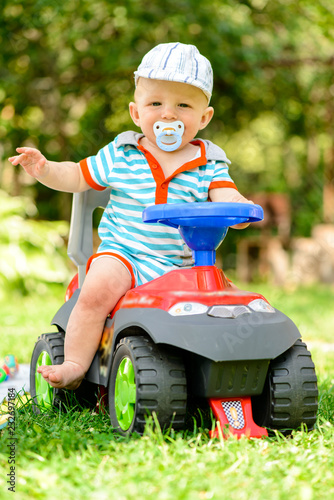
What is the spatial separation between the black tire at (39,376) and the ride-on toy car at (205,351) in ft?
0.92

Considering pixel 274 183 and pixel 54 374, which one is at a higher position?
pixel 274 183

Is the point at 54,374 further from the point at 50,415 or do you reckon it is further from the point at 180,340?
the point at 180,340

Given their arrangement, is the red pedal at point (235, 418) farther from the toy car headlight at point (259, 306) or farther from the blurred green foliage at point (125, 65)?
the blurred green foliage at point (125, 65)

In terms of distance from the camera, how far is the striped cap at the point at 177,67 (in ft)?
6.81

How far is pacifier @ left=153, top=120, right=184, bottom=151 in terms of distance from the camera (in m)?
2.16

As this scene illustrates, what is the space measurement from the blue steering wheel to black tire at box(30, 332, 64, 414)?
0.65 m

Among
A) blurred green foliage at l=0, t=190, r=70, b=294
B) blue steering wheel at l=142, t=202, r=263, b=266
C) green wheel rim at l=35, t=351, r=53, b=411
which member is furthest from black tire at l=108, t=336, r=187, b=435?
blurred green foliage at l=0, t=190, r=70, b=294

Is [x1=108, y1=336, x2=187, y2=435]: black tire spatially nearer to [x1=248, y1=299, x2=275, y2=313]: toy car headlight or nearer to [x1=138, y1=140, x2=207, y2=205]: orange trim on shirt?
[x1=248, y1=299, x2=275, y2=313]: toy car headlight

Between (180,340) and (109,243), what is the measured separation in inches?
23.5

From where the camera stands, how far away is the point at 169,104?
2145 millimetres

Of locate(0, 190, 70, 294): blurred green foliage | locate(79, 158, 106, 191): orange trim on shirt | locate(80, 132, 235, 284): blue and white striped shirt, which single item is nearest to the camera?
locate(80, 132, 235, 284): blue and white striped shirt

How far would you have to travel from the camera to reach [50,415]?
2105mm

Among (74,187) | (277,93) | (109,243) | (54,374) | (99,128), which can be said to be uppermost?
(277,93)

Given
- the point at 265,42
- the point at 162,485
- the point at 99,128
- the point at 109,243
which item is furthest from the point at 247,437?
the point at 99,128
